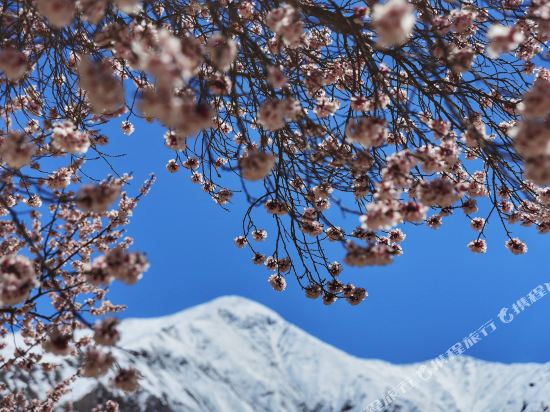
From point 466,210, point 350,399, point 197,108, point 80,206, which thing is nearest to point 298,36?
point 197,108

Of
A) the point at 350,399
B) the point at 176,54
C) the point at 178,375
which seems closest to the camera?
the point at 176,54

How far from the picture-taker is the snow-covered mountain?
258ft

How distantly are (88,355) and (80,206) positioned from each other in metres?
0.86

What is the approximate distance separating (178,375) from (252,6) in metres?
84.0

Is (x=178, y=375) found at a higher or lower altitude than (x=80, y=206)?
higher

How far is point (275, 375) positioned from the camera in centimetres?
10944

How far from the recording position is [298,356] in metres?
122

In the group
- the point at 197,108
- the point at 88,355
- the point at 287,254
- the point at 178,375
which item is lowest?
the point at 88,355

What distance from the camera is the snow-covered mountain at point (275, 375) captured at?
258 feet

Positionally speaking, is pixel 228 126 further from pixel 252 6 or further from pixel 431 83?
pixel 431 83

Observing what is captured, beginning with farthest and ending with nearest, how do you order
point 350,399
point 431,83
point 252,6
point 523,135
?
point 350,399, point 252,6, point 431,83, point 523,135

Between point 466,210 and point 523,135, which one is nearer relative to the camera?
point 523,135

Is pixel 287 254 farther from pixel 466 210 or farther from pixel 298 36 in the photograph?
pixel 298 36

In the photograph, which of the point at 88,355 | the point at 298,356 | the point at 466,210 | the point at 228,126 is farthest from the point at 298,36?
the point at 298,356
